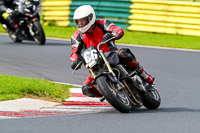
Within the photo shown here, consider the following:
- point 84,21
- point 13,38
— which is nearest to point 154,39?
point 13,38

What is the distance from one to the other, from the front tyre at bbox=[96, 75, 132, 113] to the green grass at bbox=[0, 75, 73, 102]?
1.62m

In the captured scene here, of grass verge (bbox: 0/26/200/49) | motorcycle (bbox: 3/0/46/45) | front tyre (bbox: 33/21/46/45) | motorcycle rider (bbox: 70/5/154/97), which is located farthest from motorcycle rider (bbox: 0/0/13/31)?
motorcycle rider (bbox: 70/5/154/97)

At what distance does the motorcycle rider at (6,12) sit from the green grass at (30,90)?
23.0 ft

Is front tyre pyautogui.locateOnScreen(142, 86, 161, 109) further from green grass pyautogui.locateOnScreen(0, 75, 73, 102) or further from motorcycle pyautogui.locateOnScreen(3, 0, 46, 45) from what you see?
motorcycle pyautogui.locateOnScreen(3, 0, 46, 45)

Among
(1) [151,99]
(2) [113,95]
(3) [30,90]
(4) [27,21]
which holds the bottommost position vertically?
(4) [27,21]

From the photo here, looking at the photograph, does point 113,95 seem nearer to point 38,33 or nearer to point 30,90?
point 30,90

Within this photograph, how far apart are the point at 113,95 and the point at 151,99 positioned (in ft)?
3.53

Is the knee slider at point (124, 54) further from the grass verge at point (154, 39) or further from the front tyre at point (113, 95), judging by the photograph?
the grass verge at point (154, 39)

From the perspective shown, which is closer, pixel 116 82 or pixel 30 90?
pixel 116 82

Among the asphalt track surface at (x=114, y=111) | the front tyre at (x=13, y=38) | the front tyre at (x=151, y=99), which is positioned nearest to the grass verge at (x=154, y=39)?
the asphalt track surface at (x=114, y=111)

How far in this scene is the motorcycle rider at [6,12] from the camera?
16.1 meters

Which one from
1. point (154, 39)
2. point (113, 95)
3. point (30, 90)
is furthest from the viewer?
point (154, 39)

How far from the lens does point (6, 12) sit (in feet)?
53.1

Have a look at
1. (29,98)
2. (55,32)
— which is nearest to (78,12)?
(29,98)
